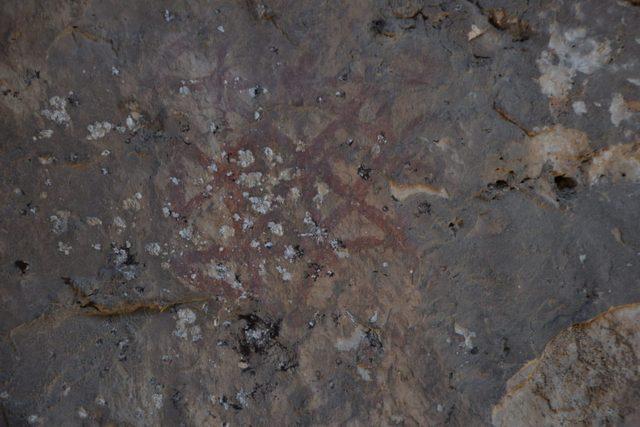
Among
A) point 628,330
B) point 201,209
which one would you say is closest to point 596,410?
point 628,330

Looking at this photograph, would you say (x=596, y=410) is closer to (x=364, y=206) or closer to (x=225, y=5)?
(x=364, y=206)

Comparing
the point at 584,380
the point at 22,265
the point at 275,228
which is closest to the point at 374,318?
the point at 275,228

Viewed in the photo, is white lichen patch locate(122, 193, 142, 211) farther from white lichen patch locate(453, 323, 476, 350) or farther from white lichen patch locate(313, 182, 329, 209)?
white lichen patch locate(453, 323, 476, 350)

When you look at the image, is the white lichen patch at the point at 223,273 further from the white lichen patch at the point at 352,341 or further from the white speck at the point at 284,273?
the white lichen patch at the point at 352,341

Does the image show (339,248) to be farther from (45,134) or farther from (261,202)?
(45,134)

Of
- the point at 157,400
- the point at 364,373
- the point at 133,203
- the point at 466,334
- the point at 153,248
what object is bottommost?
the point at 157,400

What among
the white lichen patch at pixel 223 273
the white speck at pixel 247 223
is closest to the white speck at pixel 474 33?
the white speck at pixel 247 223
